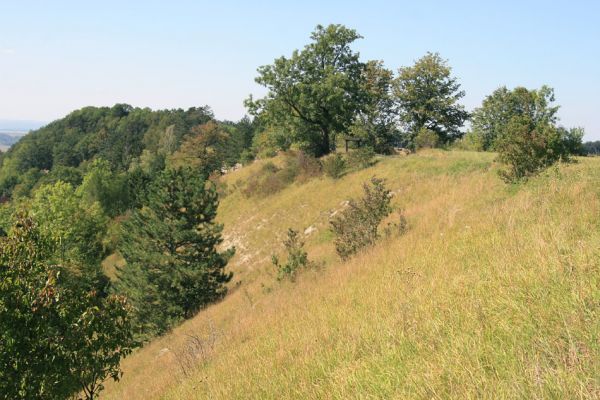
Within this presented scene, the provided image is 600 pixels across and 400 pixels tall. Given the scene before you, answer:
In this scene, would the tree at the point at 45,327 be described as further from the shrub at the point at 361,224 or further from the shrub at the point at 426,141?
the shrub at the point at 426,141

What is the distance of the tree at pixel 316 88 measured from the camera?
3441cm

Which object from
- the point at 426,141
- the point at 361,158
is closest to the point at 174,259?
the point at 361,158

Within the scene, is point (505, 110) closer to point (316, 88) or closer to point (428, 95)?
point (428, 95)

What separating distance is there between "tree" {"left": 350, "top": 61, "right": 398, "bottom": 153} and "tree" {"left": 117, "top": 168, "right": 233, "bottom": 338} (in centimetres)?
1948

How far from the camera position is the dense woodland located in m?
6.01

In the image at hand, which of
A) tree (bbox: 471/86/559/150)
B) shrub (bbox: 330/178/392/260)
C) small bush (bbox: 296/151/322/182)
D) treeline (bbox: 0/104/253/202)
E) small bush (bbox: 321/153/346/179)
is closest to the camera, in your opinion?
shrub (bbox: 330/178/392/260)

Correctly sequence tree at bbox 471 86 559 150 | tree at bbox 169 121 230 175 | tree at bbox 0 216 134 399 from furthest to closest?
tree at bbox 169 121 230 175 < tree at bbox 471 86 559 150 < tree at bbox 0 216 134 399

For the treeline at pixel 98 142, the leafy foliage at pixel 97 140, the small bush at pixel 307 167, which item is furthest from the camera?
the leafy foliage at pixel 97 140

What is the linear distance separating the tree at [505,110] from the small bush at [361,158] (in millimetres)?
22784

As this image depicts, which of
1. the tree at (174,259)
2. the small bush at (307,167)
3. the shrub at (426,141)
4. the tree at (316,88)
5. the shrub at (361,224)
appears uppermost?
the tree at (316,88)

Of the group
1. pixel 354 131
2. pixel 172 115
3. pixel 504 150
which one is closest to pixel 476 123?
pixel 354 131

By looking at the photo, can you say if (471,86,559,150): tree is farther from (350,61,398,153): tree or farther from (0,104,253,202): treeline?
(0,104,253,202): treeline

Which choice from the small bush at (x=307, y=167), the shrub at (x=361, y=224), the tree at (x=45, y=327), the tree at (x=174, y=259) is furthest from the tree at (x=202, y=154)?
the tree at (x=45, y=327)

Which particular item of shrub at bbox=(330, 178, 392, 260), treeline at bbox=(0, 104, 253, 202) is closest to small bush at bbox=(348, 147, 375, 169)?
shrub at bbox=(330, 178, 392, 260)
